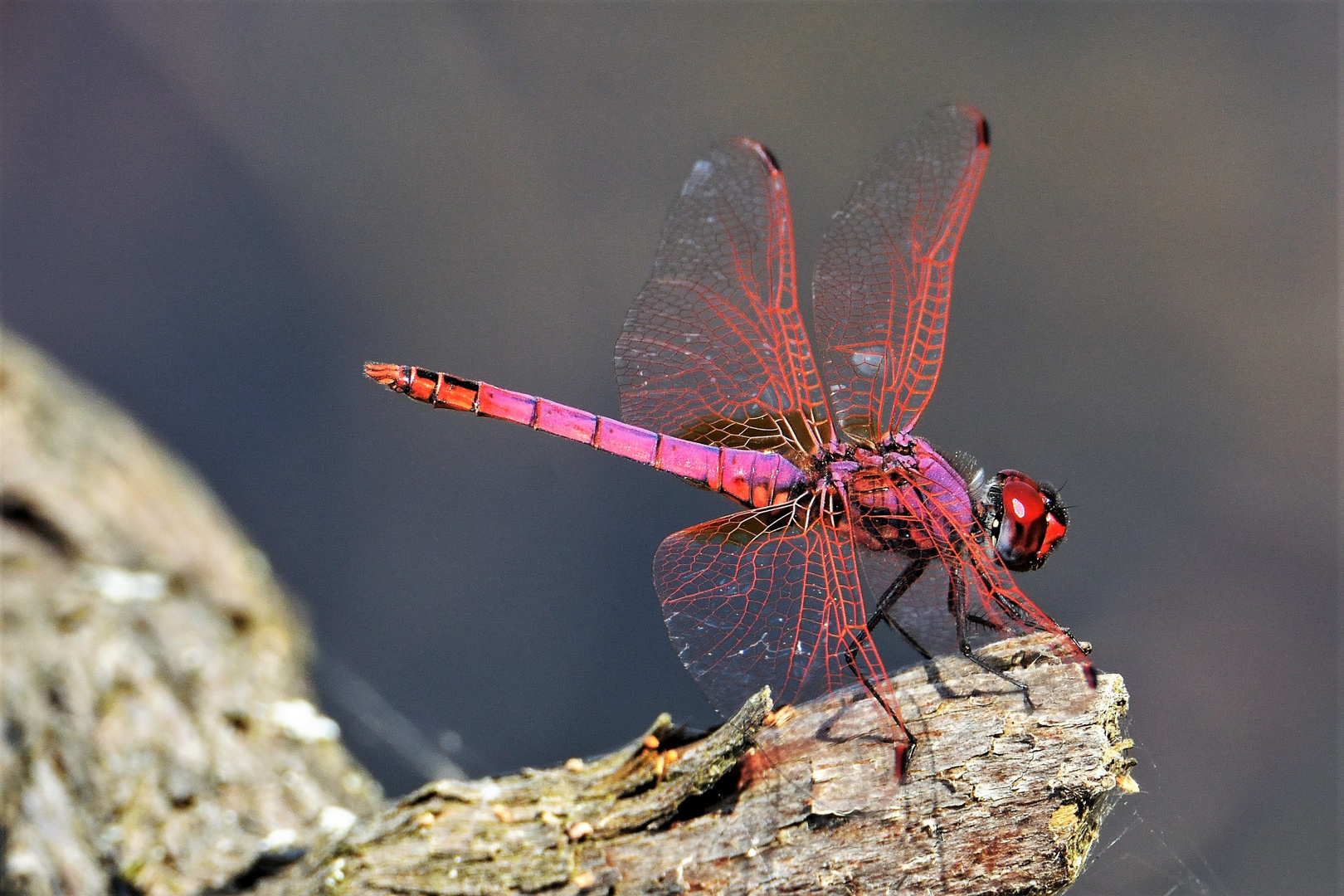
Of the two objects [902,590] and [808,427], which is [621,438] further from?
[902,590]

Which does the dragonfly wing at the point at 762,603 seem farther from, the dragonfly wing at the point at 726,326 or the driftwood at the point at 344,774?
the dragonfly wing at the point at 726,326

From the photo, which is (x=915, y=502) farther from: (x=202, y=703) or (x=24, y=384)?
(x=24, y=384)

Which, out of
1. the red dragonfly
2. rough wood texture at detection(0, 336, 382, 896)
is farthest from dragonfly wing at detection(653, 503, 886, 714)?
rough wood texture at detection(0, 336, 382, 896)

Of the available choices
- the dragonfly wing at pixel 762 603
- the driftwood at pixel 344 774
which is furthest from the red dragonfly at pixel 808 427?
the driftwood at pixel 344 774

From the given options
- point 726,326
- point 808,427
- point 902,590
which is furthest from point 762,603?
point 726,326

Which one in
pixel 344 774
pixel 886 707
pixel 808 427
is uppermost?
pixel 808 427

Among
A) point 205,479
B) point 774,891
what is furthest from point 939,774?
point 205,479
